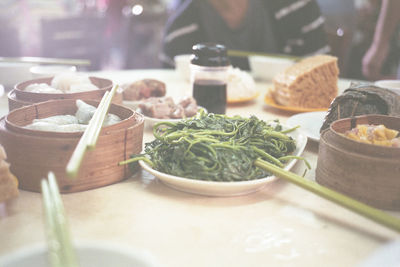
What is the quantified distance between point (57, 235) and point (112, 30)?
7.78m

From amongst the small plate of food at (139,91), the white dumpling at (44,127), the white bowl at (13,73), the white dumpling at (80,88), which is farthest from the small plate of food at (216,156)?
the white bowl at (13,73)

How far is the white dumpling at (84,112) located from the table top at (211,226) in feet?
0.95

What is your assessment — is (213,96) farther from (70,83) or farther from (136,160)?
(136,160)

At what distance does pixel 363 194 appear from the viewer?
1267 mm

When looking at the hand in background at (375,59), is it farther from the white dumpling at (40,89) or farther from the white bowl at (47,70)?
the white dumpling at (40,89)

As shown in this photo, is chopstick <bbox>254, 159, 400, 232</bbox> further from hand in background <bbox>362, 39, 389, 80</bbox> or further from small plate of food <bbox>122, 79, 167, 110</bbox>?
hand in background <bbox>362, 39, 389, 80</bbox>

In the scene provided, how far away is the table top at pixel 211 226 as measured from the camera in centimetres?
102

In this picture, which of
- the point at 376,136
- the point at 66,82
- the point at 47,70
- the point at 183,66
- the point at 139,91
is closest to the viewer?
the point at 376,136

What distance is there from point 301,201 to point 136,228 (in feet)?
1.80

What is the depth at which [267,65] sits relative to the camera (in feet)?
11.0

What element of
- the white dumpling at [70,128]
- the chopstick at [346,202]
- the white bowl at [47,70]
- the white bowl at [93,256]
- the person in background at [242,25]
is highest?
the person in background at [242,25]

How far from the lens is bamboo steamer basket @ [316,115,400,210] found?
1.22 meters

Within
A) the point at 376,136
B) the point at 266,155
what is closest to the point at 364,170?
the point at 376,136

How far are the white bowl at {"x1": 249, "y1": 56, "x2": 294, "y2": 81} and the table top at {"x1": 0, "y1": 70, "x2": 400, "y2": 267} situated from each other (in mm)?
2023
